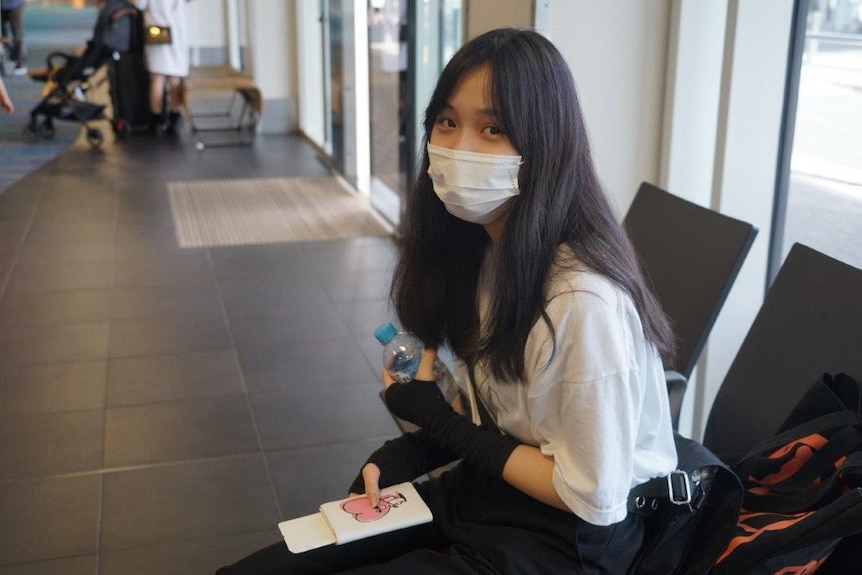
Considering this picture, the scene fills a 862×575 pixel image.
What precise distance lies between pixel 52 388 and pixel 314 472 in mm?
1211

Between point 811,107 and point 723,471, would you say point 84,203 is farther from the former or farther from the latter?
point 723,471

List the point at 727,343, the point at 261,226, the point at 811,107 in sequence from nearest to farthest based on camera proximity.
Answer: the point at 811,107 < the point at 727,343 < the point at 261,226

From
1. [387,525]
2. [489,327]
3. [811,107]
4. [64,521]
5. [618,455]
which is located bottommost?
[64,521]

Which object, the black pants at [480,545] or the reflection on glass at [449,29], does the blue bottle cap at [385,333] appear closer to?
the black pants at [480,545]

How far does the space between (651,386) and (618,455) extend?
0.15 m

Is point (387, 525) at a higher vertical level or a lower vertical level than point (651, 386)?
lower

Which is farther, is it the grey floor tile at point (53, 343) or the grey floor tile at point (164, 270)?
the grey floor tile at point (164, 270)

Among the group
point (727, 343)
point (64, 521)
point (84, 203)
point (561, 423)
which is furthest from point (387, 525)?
point (84, 203)

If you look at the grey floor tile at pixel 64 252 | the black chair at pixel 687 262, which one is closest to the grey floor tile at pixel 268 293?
the grey floor tile at pixel 64 252

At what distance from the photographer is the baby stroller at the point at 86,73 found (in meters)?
8.09

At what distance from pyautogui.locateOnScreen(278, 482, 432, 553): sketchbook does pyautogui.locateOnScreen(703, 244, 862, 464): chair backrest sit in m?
0.62

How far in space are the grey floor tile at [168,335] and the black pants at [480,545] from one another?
256 cm

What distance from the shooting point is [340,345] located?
162 inches

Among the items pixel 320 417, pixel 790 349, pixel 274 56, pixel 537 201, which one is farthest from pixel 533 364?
pixel 274 56
